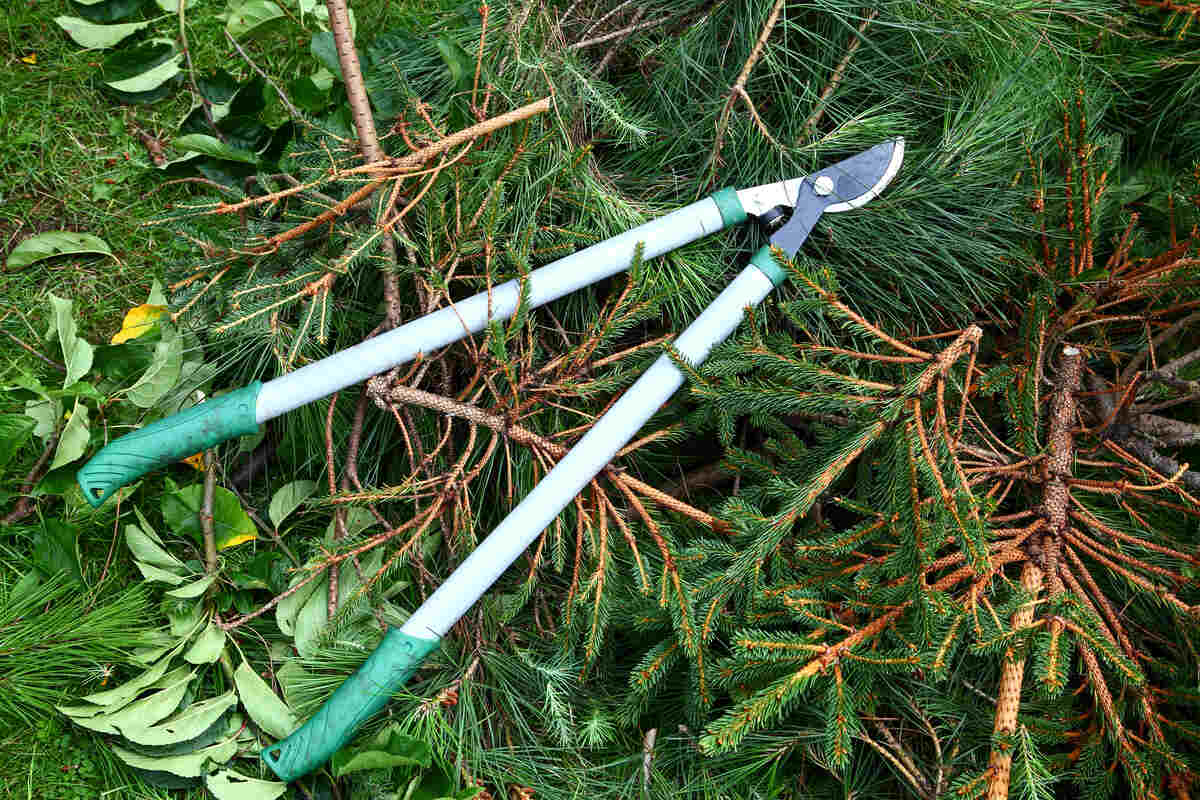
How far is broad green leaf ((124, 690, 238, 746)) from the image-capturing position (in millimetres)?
1053

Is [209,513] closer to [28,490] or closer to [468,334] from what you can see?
[28,490]

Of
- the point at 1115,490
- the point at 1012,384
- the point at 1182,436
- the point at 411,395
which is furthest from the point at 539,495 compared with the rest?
the point at 1182,436

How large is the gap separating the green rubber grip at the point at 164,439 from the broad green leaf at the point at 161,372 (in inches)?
8.1

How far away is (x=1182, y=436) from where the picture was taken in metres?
1.06

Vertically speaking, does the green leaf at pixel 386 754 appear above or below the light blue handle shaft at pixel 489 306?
below

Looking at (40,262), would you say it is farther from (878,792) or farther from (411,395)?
(878,792)

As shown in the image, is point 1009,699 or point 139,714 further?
point 139,714

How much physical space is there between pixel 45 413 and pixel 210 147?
0.45 meters

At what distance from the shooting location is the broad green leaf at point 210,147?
118cm

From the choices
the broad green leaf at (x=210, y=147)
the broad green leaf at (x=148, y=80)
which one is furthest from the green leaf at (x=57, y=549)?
the broad green leaf at (x=148, y=80)

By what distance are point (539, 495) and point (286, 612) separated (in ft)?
1.42

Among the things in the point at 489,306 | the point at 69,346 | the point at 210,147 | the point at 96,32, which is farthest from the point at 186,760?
the point at 96,32

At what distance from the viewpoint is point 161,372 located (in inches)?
44.4

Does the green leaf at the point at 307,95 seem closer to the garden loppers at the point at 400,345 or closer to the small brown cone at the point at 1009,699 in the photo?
the garden loppers at the point at 400,345
